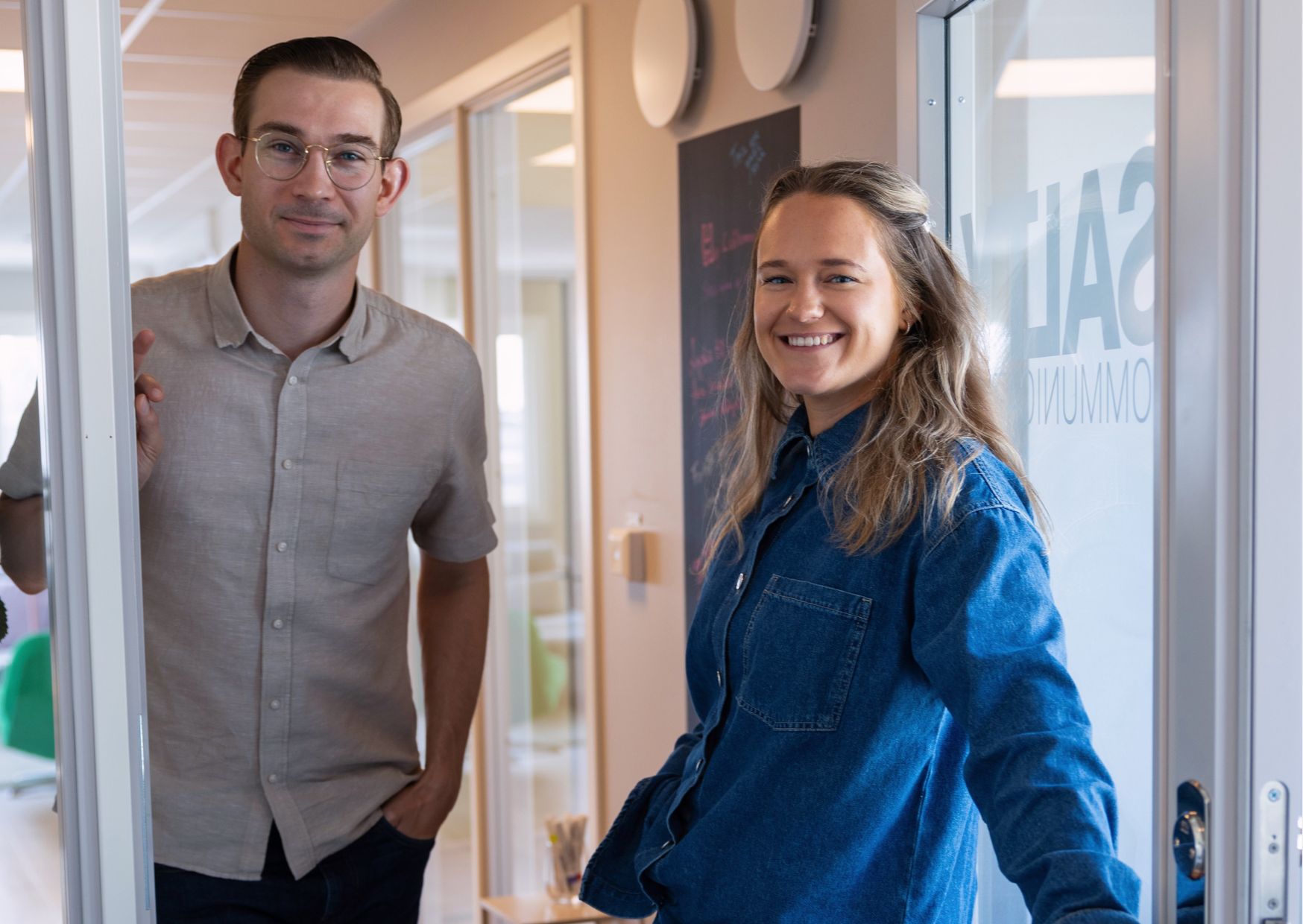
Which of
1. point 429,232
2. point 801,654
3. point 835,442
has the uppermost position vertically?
point 429,232

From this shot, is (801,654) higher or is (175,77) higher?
(175,77)

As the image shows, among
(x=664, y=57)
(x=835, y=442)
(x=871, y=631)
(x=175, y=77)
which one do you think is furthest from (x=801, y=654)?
(x=175, y=77)

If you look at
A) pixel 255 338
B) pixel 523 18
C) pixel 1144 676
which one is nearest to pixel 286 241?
pixel 255 338

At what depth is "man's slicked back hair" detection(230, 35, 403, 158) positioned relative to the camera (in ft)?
4.27

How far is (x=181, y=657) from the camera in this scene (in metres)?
1.41

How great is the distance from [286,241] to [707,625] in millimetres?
588

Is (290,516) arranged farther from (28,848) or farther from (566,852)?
(566,852)

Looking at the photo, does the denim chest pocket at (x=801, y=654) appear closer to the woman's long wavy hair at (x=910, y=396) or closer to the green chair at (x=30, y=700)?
the woman's long wavy hair at (x=910, y=396)

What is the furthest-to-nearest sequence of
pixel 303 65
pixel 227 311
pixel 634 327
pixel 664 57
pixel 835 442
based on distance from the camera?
pixel 634 327
pixel 664 57
pixel 227 311
pixel 303 65
pixel 835 442

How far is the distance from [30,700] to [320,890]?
65 centimetres

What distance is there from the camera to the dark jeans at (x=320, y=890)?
1.41m

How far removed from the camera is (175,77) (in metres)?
2.04

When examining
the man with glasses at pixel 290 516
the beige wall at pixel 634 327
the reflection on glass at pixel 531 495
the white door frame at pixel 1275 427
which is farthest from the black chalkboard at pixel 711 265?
the white door frame at pixel 1275 427

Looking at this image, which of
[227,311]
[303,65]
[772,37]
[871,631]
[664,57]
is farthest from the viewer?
[664,57]
